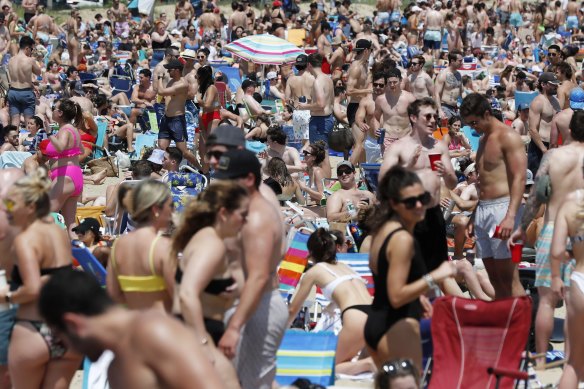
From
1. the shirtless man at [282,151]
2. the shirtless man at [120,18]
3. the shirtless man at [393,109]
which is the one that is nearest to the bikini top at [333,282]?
the shirtless man at [282,151]

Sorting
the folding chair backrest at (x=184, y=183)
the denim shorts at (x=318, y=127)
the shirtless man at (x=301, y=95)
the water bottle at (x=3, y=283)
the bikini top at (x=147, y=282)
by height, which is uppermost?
the bikini top at (x=147, y=282)

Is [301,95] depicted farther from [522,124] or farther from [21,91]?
[21,91]

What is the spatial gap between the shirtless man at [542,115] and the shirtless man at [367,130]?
1.50m

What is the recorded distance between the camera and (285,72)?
1683 cm

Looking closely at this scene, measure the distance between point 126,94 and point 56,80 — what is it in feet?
6.17

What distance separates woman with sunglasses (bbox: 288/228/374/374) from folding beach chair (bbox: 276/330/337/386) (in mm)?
116

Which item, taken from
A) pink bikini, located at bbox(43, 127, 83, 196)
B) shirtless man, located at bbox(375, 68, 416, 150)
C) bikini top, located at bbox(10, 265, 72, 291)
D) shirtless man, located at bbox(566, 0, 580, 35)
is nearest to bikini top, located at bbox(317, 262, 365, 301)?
bikini top, located at bbox(10, 265, 72, 291)

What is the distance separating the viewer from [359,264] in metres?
7.15

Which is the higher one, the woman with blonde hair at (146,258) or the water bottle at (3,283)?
the woman with blonde hair at (146,258)

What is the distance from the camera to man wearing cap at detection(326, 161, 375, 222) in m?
8.52

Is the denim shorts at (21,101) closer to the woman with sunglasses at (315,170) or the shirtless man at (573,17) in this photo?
the woman with sunglasses at (315,170)

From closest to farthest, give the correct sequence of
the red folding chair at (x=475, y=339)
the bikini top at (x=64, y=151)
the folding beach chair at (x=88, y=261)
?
the red folding chair at (x=475, y=339), the folding beach chair at (x=88, y=261), the bikini top at (x=64, y=151)

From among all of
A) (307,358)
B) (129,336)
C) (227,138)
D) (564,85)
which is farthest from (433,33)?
(129,336)

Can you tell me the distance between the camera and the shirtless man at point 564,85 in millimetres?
10367
